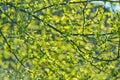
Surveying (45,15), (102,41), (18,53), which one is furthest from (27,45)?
(102,41)

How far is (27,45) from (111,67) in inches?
54.9

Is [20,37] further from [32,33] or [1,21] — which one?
[1,21]

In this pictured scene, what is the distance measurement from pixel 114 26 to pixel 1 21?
202cm

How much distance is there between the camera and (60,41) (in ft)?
20.8

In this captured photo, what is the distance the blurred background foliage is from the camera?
5.75 meters

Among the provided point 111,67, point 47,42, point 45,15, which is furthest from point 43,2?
point 111,67

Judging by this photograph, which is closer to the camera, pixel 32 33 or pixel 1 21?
pixel 32 33

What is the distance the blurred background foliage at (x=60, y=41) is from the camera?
18.9 ft

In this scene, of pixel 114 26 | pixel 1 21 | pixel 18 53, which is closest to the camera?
pixel 114 26

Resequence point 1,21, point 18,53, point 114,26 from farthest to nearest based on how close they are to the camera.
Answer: point 1,21
point 18,53
point 114,26

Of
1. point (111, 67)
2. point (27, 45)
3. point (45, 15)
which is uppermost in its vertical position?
point (45, 15)

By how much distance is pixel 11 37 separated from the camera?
6156 mm

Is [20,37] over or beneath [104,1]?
beneath

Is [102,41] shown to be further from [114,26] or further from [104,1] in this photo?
[104,1]
